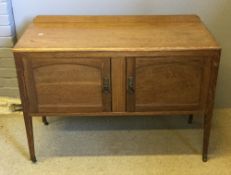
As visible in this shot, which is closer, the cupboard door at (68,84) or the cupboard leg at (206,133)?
the cupboard door at (68,84)

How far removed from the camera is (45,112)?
1.58m

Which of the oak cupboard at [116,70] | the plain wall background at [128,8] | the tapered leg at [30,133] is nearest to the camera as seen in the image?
the oak cupboard at [116,70]

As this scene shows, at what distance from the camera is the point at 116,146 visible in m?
1.83

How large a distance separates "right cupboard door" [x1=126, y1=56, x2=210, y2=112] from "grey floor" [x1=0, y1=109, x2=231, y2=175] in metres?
0.32

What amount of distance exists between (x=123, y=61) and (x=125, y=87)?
133 millimetres

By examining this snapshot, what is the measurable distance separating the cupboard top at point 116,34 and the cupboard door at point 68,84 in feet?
0.24

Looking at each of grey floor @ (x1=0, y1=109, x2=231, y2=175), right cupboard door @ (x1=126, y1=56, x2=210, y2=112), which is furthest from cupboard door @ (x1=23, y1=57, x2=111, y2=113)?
grey floor @ (x1=0, y1=109, x2=231, y2=175)

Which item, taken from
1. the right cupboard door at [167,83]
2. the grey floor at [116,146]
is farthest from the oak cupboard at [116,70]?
the grey floor at [116,146]

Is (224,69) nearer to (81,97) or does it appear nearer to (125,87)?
(125,87)

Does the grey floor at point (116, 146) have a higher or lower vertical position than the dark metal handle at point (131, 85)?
lower

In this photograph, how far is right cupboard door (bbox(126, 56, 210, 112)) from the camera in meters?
1.46

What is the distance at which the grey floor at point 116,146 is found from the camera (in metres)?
1.67

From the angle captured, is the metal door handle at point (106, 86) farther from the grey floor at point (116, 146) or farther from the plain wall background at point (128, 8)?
the plain wall background at point (128, 8)

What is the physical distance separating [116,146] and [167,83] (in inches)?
20.5
